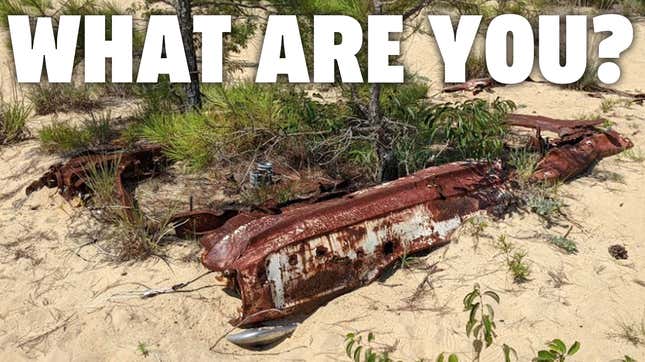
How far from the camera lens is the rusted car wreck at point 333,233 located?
272 cm

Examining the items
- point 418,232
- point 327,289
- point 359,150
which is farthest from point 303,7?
point 327,289

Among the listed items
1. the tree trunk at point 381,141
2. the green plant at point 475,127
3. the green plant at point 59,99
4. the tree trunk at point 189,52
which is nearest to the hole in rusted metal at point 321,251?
the tree trunk at point 381,141

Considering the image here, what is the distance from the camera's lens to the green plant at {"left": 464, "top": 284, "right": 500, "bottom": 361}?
2196 millimetres

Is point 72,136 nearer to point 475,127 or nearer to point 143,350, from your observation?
point 143,350

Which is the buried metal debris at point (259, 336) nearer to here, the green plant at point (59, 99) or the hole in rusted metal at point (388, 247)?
the hole in rusted metal at point (388, 247)

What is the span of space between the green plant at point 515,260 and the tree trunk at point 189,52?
259 centimetres

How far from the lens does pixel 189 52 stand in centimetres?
465

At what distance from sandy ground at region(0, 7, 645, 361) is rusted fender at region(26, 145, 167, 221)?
147 mm

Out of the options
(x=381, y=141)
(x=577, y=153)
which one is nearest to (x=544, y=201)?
(x=577, y=153)

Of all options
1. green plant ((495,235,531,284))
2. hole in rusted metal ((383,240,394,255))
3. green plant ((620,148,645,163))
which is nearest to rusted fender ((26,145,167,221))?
hole in rusted metal ((383,240,394,255))

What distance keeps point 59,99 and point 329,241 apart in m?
3.90

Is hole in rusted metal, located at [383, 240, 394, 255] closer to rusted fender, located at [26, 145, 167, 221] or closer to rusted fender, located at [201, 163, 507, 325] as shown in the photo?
rusted fender, located at [201, 163, 507, 325]

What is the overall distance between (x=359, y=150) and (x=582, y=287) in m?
1.50

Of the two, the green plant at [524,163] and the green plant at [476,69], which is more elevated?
the green plant at [476,69]
